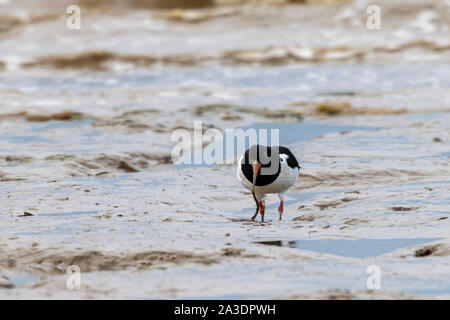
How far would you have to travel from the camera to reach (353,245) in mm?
7117

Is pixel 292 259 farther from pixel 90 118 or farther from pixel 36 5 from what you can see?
pixel 36 5

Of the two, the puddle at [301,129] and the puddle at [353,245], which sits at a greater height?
the puddle at [301,129]

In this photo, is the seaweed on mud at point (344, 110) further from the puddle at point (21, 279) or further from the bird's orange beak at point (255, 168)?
the puddle at point (21, 279)

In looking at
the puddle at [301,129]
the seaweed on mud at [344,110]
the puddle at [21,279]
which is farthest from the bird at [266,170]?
the seaweed on mud at [344,110]

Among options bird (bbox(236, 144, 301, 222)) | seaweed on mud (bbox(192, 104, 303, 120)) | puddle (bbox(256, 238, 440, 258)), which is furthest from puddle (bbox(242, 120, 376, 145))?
puddle (bbox(256, 238, 440, 258))

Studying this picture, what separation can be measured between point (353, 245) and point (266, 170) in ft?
6.46

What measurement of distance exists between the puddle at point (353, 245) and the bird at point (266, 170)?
1.66m

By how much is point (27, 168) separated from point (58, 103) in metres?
6.95

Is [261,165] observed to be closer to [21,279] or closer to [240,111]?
[21,279]

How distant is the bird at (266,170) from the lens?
887 centimetres

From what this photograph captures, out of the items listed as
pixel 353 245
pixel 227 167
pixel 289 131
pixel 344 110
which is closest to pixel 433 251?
pixel 353 245

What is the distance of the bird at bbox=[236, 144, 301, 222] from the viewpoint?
29.1 ft
